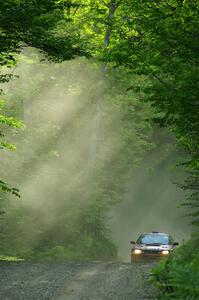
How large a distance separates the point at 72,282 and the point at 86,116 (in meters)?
24.5

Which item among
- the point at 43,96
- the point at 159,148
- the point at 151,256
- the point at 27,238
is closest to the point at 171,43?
the point at 151,256

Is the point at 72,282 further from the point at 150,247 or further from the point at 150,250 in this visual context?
the point at 150,247

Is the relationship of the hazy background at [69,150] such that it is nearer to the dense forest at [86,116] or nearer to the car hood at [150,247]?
the dense forest at [86,116]

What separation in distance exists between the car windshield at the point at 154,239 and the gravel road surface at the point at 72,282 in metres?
6.82

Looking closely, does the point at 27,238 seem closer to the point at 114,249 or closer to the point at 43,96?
the point at 114,249

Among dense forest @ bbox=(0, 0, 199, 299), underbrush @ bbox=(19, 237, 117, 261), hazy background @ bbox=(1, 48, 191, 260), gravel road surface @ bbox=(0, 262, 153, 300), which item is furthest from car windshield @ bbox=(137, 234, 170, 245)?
gravel road surface @ bbox=(0, 262, 153, 300)

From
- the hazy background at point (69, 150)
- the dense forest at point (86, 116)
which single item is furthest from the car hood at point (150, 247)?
the hazy background at point (69, 150)

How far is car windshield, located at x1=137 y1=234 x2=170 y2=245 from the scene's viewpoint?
89.1 ft

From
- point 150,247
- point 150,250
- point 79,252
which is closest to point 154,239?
point 150,247

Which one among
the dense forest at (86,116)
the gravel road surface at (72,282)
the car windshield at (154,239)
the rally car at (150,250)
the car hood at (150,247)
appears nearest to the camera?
the gravel road surface at (72,282)

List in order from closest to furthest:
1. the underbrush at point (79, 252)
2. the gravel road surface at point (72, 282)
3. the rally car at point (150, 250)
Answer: the gravel road surface at point (72, 282), the rally car at point (150, 250), the underbrush at point (79, 252)

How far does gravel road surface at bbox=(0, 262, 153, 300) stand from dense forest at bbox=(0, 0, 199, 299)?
166 centimetres

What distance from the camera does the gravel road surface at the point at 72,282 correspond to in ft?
41.7

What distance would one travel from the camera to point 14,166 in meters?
29.8
